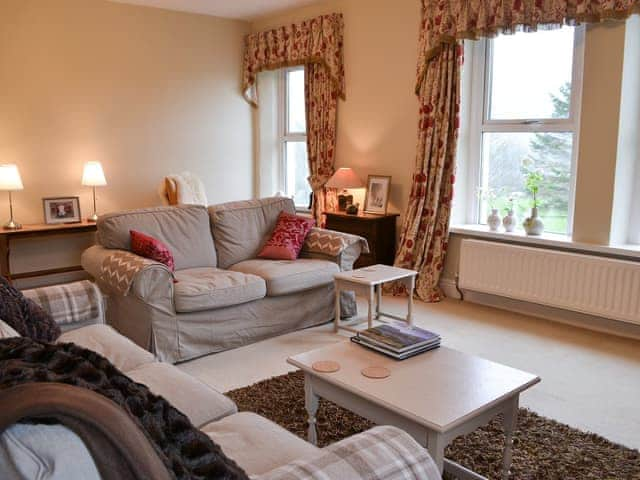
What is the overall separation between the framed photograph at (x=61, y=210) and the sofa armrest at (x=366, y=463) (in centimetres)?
471

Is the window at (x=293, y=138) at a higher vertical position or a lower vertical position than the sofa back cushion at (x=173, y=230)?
higher

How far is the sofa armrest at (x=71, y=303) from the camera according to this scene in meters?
2.68

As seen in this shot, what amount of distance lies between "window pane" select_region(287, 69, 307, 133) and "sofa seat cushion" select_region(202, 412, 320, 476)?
5.03m

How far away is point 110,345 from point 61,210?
3381mm

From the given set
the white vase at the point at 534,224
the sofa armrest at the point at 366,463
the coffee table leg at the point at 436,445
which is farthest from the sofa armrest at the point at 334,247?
the sofa armrest at the point at 366,463

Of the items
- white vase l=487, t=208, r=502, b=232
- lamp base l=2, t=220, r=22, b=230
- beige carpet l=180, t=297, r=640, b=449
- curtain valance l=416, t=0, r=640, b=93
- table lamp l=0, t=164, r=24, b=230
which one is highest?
curtain valance l=416, t=0, r=640, b=93

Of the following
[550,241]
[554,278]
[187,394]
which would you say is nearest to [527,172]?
[550,241]

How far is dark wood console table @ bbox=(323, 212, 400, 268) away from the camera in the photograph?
5035mm

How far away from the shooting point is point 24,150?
5219 millimetres

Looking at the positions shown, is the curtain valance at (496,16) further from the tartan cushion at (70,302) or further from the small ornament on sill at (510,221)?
the tartan cushion at (70,302)

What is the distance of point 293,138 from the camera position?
6.69 meters

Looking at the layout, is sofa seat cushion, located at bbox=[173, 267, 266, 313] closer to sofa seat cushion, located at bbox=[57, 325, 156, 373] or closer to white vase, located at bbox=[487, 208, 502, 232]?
sofa seat cushion, located at bbox=[57, 325, 156, 373]

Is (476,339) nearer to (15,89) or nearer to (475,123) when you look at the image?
(475,123)

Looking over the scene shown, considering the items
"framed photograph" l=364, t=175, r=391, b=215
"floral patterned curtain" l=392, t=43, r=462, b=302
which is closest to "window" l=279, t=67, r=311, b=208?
"framed photograph" l=364, t=175, r=391, b=215
